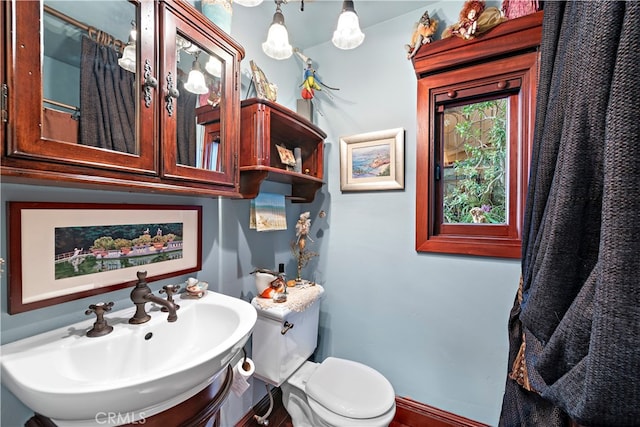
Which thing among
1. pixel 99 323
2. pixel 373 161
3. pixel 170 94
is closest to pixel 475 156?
pixel 373 161

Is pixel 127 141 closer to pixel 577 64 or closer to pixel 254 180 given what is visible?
pixel 254 180

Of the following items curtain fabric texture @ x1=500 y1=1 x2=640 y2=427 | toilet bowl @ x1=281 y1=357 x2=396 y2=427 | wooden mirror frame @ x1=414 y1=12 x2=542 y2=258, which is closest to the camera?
curtain fabric texture @ x1=500 y1=1 x2=640 y2=427

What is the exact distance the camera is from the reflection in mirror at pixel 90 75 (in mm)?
579

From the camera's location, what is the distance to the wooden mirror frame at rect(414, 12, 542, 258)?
1.18 metres

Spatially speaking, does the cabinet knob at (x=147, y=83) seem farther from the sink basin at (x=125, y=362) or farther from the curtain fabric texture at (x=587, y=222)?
the curtain fabric texture at (x=587, y=222)

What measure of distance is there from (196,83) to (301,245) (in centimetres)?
102

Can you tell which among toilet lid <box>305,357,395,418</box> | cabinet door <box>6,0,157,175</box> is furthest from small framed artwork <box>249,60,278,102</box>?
toilet lid <box>305,357,395,418</box>

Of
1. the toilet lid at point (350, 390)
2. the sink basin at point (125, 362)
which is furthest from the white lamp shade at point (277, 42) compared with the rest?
the toilet lid at point (350, 390)

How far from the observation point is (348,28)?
1041 mm

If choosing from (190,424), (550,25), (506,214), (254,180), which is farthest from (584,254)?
(254,180)

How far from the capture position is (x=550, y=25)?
26.8 inches

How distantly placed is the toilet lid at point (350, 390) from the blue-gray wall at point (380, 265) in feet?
0.94

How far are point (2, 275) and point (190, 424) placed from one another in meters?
0.61

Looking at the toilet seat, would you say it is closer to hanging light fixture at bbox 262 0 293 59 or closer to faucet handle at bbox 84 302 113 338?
faucet handle at bbox 84 302 113 338
